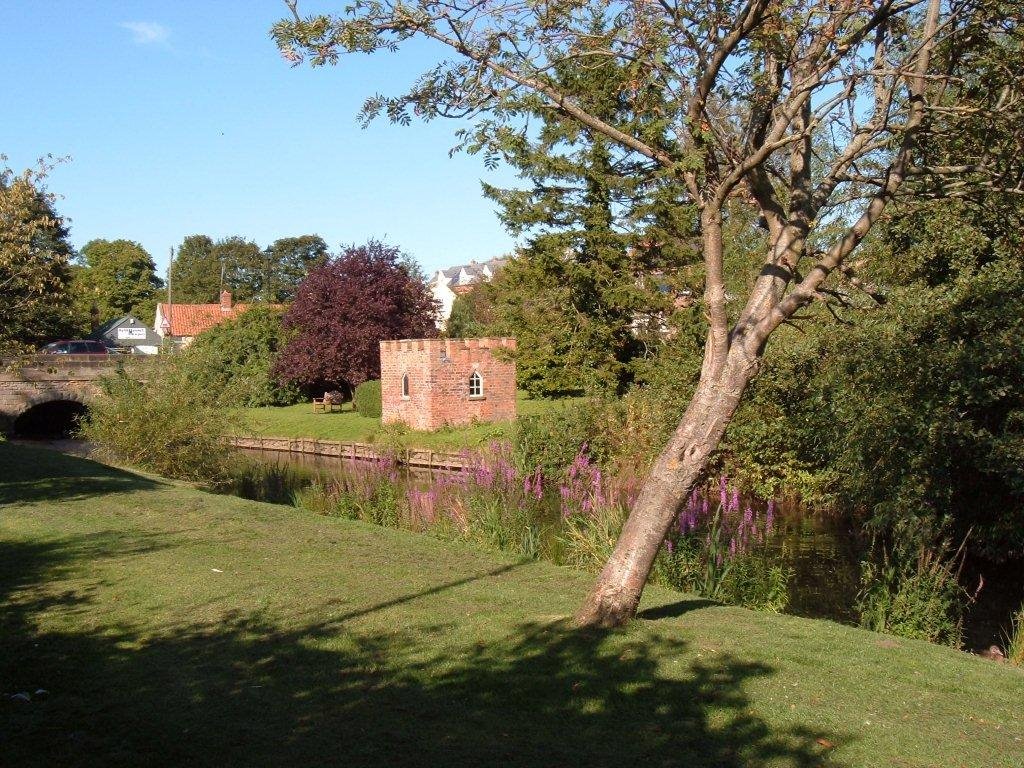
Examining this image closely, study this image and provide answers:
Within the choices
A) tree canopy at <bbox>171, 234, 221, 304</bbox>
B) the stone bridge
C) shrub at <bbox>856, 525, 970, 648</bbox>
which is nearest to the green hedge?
the stone bridge

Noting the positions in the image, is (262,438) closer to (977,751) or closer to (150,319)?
(977,751)

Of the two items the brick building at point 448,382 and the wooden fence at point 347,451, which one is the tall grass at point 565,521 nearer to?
the wooden fence at point 347,451

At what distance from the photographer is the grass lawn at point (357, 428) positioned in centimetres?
3472

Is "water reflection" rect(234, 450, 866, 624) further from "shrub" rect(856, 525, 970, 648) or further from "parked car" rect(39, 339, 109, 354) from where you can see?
"parked car" rect(39, 339, 109, 354)

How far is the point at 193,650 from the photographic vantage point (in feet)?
23.7

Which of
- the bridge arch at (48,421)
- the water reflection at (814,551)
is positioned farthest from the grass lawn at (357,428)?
the bridge arch at (48,421)

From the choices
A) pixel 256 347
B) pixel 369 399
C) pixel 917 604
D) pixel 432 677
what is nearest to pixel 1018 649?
pixel 917 604

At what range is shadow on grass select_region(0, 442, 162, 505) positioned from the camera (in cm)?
1538

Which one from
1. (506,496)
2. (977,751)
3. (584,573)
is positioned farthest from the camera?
(506,496)

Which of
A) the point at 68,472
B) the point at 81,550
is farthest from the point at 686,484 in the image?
the point at 68,472

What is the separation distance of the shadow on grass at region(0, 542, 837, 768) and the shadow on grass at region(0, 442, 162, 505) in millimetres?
7946

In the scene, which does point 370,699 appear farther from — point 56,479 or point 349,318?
point 349,318

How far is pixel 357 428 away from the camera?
41688 millimetres

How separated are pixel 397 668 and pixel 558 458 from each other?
16475 mm
